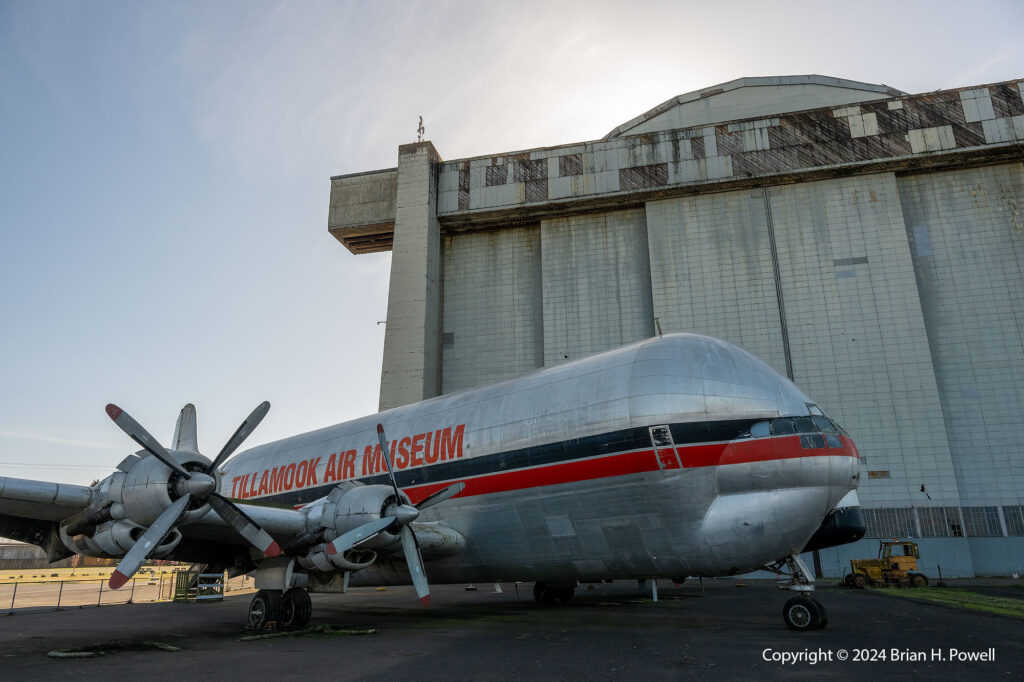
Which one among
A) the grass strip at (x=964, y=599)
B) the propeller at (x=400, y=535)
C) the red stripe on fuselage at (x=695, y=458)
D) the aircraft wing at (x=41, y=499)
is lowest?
the grass strip at (x=964, y=599)

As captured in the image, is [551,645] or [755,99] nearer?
[551,645]

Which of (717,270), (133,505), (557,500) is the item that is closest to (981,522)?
(717,270)

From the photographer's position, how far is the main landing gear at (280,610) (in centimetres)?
1371

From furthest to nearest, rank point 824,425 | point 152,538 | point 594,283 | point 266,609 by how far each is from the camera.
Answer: point 594,283
point 266,609
point 824,425
point 152,538

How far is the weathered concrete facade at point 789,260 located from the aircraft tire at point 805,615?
21.8 m

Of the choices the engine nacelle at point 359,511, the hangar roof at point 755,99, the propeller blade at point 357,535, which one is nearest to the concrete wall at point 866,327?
the hangar roof at point 755,99

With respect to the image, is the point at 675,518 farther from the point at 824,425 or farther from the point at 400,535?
the point at 400,535

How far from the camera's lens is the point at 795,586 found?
11.6 metres

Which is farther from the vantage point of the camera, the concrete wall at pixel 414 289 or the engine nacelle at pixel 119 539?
the concrete wall at pixel 414 289

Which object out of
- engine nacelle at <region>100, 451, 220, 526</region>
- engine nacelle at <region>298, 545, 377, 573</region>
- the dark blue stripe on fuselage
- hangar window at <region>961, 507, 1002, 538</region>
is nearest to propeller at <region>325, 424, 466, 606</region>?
engine nacelle at <region>298, 545, 377, 573</region>

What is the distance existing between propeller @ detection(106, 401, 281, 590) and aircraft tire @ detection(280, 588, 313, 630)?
145 inches

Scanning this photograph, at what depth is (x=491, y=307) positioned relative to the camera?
38.4 meters

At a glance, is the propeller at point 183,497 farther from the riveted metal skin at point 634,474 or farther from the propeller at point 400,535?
the riveted metal skin at point 634,474

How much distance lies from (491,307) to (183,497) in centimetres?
2880
